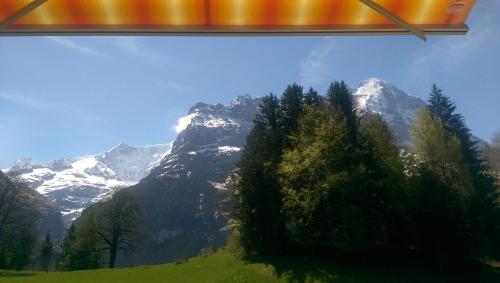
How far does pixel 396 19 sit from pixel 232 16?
1418 mm

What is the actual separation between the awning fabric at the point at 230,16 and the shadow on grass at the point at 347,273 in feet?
83.8

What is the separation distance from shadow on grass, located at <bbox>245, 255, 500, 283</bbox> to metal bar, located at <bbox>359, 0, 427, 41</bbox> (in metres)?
25.6

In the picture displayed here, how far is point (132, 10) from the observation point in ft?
11.0

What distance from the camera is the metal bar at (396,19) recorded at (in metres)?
3.17

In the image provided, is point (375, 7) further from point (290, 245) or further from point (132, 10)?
point (290, 245)

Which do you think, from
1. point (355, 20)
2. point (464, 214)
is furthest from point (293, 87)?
point (355, 20)

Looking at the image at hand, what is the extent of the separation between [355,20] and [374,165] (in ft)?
111

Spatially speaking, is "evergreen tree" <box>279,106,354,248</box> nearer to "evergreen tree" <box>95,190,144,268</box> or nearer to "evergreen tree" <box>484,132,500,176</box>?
"evergreen tree" <box>95,190,144,268</box>

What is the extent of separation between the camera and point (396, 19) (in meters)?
3.23

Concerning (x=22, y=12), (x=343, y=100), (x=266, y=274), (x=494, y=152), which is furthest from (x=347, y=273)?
(x=494, y=152)

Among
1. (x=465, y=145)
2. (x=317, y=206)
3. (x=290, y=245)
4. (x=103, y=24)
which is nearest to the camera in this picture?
(x=103, y=24)

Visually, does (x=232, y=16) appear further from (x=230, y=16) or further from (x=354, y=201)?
(x=354, y=201)

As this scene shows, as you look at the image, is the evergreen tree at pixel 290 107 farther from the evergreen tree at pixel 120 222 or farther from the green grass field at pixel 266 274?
the evergreen tree at pixel 120 222

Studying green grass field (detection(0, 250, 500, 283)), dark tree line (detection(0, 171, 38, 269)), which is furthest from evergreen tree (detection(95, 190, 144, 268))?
green grass field (detection(0, 250, 500, 283))
